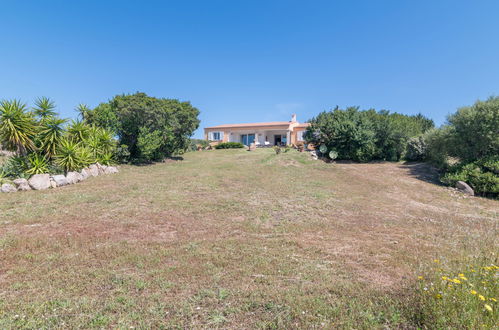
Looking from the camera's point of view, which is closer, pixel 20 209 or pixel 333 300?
pixel 333 300

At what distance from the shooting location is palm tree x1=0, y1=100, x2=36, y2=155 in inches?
428

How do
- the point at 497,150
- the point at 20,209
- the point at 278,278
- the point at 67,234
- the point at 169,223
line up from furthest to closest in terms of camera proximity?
the point at 497,150 → the point at 20,209 → the point at 169,223 → the point at 67,234 → the point at 278,278

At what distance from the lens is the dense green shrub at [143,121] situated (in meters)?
17.4

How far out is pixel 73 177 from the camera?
11.4 metres

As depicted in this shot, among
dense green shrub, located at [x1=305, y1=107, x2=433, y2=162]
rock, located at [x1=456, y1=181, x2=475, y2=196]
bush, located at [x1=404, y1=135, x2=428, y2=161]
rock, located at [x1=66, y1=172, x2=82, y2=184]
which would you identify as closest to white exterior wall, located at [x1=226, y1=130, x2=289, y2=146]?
dense green shrub, located at [x1=305, y1=107, x2=433, y2=162]

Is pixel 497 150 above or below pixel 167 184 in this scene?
above

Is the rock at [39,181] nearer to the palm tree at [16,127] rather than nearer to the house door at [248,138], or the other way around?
the palm tree at [16,127]

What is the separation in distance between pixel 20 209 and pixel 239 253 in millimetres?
7388

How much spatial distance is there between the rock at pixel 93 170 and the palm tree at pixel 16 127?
262 cm

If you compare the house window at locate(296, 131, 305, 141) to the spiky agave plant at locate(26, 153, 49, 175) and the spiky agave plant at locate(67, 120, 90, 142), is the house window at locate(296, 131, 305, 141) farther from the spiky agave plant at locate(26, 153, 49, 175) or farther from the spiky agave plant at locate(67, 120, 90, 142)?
the spiky agave plant at locate(26, 153, 49, 175)

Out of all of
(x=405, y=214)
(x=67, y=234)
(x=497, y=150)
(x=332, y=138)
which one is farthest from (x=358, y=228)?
(x=332, y=138)

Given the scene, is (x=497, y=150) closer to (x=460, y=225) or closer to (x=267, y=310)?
(x=460, y=225)

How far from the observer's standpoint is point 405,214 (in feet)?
27.7

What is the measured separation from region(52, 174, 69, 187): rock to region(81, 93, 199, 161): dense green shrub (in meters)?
6.88
